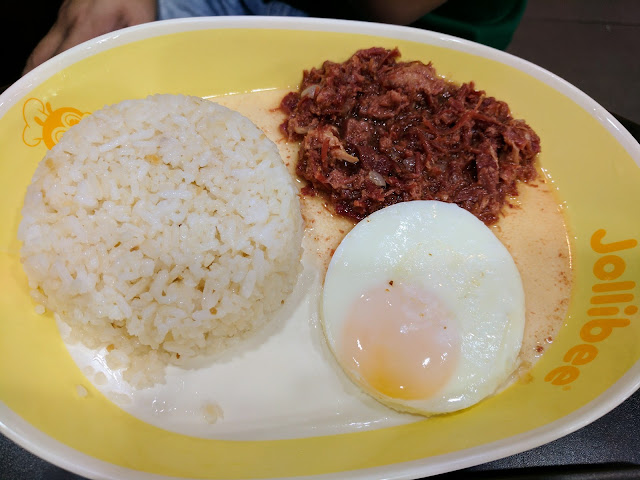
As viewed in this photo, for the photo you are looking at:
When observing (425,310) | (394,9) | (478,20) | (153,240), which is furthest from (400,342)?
(478,20)

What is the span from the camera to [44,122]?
1.99 m

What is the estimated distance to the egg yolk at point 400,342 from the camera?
163cm

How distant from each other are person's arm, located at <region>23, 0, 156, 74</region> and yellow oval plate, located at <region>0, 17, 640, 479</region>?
21.8 inches

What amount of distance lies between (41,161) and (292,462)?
5.06 feet

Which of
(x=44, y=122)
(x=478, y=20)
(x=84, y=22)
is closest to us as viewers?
(x=44, y=122)

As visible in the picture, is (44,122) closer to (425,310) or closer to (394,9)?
(425,310)

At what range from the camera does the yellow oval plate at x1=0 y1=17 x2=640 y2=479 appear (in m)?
1.47

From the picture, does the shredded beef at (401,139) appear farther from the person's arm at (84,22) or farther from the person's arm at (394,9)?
the person's arm at (84,22)

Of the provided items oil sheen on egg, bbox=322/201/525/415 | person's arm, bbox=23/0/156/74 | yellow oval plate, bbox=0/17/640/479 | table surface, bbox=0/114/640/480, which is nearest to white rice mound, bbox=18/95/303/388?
yellow oval plate, bbox=0/17/640/479

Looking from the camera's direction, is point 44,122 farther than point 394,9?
No

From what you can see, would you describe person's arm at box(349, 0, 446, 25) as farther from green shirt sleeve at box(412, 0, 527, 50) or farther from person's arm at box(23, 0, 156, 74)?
person's arm at box(23, 0, 156, 74)

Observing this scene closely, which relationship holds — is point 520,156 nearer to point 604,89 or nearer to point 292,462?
point 292,462

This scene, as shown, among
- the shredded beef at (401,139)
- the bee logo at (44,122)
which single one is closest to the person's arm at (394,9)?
the shredded beef at (401,139)

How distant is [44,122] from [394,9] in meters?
2.00
